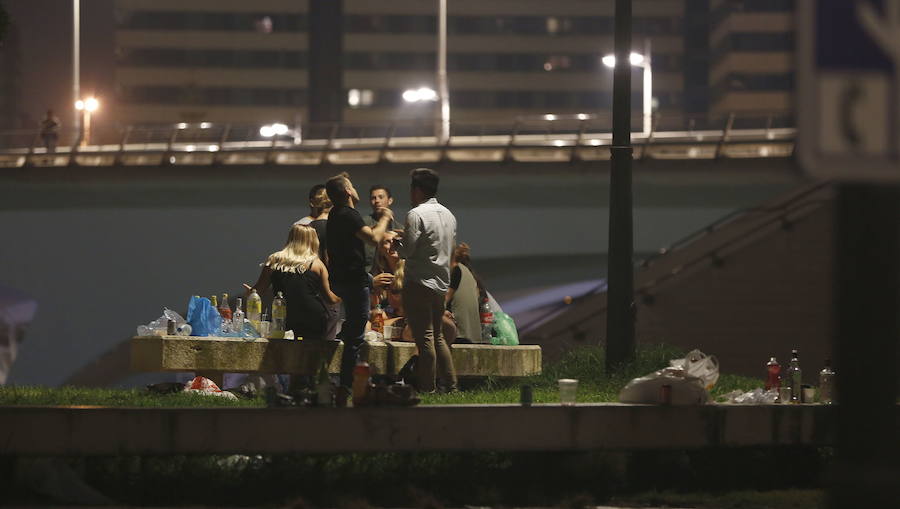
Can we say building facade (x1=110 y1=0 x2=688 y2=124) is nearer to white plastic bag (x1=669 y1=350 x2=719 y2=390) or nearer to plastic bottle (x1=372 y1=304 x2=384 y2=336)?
plastic bottle (x1=372 y1=304 x2=384 y2=336)

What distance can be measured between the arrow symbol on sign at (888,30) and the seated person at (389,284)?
28.5 feet

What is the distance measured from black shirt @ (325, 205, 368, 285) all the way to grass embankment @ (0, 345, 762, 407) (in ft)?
3.13

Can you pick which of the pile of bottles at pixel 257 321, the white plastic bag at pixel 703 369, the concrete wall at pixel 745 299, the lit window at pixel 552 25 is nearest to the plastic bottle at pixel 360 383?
the pile of bottles at pixel 257 321

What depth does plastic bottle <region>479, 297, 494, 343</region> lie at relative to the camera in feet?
43.6

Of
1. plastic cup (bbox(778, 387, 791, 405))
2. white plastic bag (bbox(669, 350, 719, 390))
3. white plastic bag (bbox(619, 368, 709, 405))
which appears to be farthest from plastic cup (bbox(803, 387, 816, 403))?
white plastic bag (bbox(619, 368, 709, 405))

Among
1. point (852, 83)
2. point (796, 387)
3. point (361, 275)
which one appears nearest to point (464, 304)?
point (361, 275)

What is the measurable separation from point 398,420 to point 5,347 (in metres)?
41.9

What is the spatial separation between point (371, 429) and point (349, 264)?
5.90ft

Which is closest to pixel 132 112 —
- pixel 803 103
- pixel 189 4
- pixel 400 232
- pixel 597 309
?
pixel 189 4

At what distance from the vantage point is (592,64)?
317 feet

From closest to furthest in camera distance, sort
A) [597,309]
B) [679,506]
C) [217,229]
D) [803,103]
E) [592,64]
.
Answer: [803,103], [679,506], [597,309], [217,229], [592,64]

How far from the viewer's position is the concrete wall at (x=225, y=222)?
3600cm

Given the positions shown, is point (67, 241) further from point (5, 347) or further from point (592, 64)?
point (592, 64)

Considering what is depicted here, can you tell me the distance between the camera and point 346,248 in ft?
36.1
